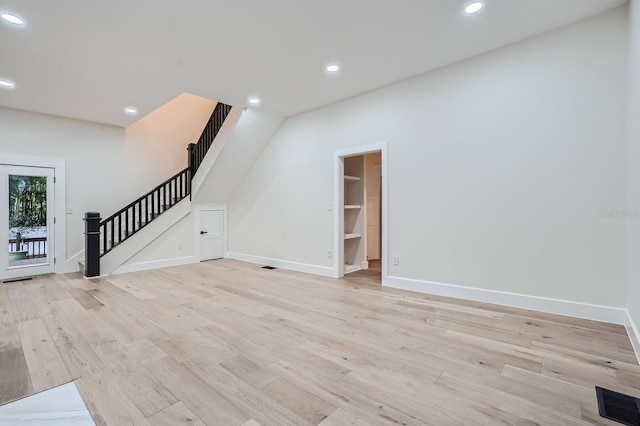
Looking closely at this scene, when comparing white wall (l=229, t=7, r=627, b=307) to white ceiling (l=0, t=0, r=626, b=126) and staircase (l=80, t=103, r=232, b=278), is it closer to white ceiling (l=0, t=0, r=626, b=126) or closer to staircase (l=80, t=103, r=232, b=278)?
white ceiling (l=0, t=0, r=626, b=126)

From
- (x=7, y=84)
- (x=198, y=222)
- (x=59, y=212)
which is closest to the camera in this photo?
(x=7, y=84)

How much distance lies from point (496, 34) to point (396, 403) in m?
3.58

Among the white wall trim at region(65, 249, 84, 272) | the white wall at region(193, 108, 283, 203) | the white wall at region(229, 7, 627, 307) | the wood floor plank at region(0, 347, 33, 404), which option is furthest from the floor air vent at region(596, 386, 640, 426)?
the white wall trim at region(65, 249, 84, 272)

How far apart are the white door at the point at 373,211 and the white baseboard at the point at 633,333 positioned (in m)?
4.49

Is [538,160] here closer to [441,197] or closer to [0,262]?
[441,197]

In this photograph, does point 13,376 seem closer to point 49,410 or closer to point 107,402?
point 49,410

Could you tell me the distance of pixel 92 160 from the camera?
5.89 m

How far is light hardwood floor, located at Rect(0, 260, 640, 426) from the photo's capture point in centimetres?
170

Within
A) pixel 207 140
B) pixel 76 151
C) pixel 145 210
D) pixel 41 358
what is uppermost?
pixel 207 140

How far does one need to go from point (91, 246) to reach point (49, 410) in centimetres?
419

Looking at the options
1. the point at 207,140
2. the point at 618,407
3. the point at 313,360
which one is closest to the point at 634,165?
the point at 618,407

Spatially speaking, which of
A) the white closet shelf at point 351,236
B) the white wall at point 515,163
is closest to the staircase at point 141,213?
the white wall at point 515,163

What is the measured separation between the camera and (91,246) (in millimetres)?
5125

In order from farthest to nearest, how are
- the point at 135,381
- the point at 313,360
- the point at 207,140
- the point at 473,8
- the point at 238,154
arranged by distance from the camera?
the point at 207,140
the point at 238,154
the point at 473,8
the point at 313,360
the point at 135,381
